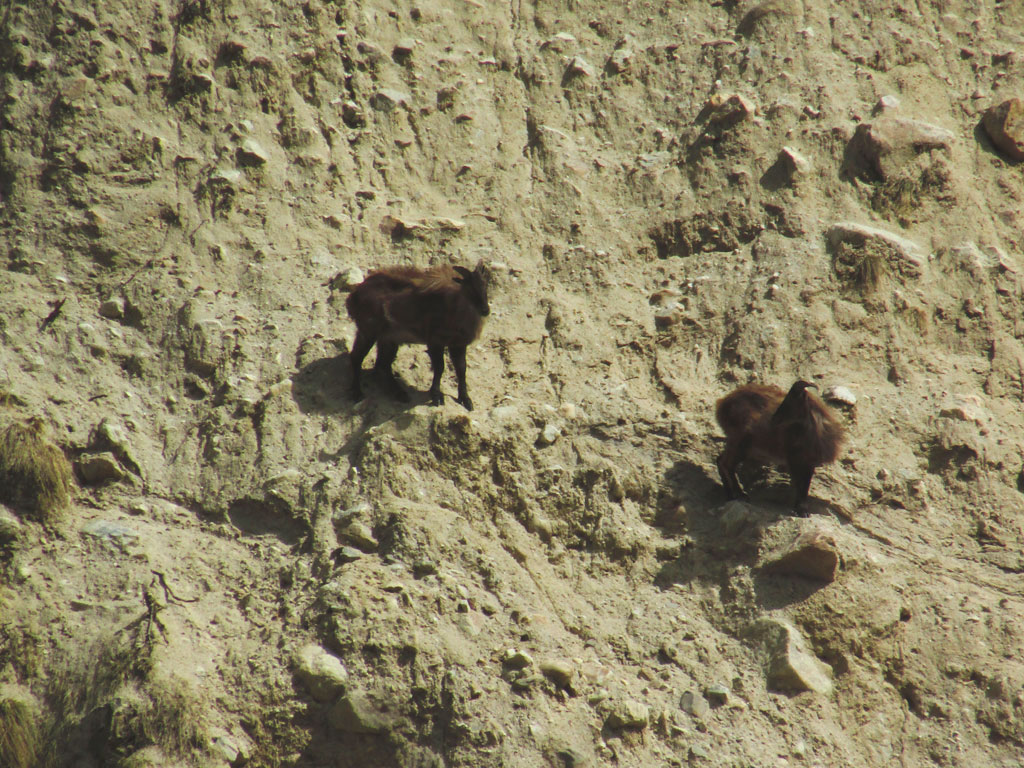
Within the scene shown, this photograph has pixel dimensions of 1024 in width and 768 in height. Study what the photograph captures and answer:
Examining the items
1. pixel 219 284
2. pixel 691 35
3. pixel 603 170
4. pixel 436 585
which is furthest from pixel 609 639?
pixel 691 35

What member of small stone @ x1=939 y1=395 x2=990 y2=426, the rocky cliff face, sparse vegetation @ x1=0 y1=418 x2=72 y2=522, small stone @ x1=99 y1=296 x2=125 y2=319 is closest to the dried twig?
the rocky cliff face

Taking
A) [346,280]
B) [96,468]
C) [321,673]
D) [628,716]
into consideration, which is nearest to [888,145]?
[346,280]

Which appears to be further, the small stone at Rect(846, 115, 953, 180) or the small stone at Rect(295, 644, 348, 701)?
the small stone at Rect(846, 115, 953, 180)

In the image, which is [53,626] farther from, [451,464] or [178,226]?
[178,226]

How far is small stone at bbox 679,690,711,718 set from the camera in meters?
5.93

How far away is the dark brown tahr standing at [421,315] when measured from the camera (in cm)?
711

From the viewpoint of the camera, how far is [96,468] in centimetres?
632

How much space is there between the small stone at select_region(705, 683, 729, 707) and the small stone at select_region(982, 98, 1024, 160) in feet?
21.2

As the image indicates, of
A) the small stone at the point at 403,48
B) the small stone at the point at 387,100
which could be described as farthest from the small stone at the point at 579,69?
the small stone at the point at 387,100

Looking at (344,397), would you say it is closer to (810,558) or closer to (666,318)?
(666,318)

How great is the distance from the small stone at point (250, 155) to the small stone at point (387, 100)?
4.21ft

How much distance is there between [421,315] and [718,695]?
3413 millimetres

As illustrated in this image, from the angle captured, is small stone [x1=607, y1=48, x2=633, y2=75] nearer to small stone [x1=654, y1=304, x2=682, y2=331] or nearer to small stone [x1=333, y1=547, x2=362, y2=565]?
small stone [x1=654, y1=304, x2=682, y2=331]

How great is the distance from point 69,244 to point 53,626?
3.44 meters
